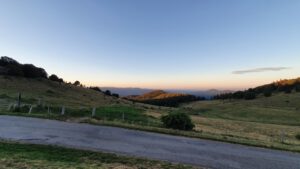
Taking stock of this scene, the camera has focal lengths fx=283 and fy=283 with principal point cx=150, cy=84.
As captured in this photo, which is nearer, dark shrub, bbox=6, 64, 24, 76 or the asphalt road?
the asphalt road

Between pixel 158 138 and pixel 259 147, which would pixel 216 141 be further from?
pixel 158 138

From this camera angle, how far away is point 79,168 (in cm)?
864

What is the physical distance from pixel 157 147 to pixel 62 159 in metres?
4.79

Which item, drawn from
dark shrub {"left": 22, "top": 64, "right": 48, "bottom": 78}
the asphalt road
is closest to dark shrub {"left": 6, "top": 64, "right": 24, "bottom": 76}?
dark shrub {"left": 22, "top": 64, "right": 48, "bottom": 78}

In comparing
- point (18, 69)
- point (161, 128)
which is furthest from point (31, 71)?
point (161, 128)

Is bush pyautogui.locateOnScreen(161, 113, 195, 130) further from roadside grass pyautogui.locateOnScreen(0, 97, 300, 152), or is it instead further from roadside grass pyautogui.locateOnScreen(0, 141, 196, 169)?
roadside grass pyautogui.locateOnScreen(0, 141, 196, 169)

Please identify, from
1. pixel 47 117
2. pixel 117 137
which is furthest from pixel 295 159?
pixel 47 117

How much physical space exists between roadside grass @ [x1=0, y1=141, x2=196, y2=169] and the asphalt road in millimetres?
957

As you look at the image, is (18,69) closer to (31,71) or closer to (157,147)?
(31,71)

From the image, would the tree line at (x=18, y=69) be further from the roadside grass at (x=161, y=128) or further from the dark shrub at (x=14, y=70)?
the roadside grass at (x=161, y=128)

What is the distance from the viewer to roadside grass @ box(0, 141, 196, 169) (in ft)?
29.1

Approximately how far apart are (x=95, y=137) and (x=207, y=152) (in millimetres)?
5768

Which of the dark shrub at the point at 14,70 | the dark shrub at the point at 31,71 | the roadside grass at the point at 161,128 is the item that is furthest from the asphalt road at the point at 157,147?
the dark shrub at the point at 31,71

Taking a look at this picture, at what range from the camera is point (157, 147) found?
1310cm
